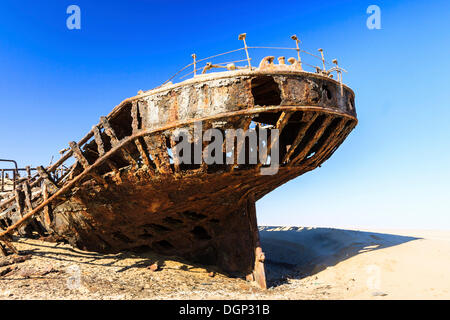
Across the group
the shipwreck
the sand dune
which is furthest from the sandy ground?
the shipwreck

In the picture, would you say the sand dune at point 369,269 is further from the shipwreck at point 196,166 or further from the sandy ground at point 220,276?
the shipwreck at point 196,166

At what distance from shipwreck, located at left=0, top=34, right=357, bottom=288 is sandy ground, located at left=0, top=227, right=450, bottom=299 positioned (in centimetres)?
65

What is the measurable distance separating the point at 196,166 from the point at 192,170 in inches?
6.3

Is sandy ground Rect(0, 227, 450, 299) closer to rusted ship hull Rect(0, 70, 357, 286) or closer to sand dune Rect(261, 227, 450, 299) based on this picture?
sand dune Rect(261, 227, 450, 299)

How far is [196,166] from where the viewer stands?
617 centimetres

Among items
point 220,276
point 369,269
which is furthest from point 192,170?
point 369,269

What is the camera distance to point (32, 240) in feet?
30.3

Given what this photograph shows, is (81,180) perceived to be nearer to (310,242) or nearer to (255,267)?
(255,267)

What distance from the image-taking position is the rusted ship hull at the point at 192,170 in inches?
216

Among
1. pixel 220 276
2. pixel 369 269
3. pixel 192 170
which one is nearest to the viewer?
pixel 192 170

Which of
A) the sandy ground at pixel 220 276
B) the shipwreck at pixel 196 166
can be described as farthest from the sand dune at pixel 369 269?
the shipwreck at pixel 196 166

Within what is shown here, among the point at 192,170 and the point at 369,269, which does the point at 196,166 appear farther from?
the point at 369,269

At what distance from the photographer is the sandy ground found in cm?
566

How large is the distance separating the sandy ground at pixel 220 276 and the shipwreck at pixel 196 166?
650mm
